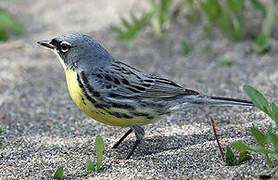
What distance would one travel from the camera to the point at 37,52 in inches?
343

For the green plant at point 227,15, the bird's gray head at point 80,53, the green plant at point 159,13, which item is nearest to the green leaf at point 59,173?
the bird's gray head at point 80,53

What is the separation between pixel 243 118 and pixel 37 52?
467 centimetres

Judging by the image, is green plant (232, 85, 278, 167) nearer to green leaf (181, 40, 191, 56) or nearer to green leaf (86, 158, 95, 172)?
green leaf (86, 158, 95, 172)

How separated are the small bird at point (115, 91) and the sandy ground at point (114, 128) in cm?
38

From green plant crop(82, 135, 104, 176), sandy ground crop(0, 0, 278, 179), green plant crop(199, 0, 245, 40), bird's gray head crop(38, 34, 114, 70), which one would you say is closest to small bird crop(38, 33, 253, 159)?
bird's gray head crop(38, 34, 114, 70)

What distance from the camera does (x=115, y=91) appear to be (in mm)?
4883

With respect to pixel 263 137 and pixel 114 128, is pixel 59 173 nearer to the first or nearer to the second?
pixel 114 128

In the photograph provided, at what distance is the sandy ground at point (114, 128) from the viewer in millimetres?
4383

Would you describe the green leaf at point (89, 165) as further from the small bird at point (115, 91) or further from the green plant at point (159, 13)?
the green plant at point (159, 13)

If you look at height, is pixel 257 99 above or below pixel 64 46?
below

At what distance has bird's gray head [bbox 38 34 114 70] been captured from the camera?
512 centimetres

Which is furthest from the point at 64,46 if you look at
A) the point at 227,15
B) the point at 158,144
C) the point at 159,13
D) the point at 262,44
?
the point at 262,44

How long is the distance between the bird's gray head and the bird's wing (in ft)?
0.46

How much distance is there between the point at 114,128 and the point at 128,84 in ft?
3.04
